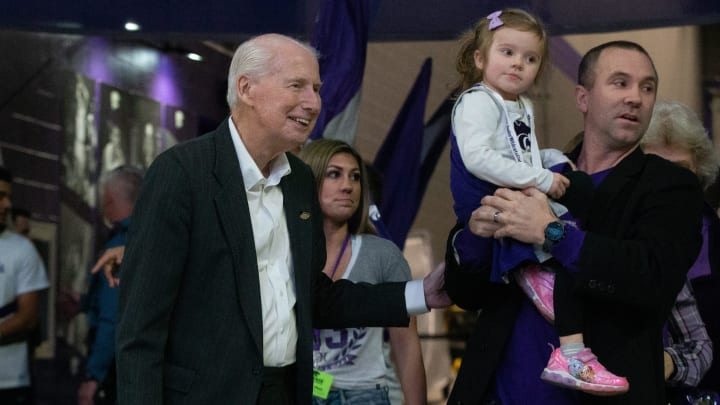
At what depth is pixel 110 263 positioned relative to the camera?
591cm

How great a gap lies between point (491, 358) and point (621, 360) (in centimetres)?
32

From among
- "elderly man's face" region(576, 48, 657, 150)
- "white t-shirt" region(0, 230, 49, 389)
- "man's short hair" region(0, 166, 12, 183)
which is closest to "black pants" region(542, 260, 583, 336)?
"elderly man's face" region(576, 48, 657, 150)

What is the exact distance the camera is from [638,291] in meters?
2.80

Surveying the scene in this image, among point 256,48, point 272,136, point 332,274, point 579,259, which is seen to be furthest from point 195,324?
point 332,274

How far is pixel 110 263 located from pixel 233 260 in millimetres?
3200

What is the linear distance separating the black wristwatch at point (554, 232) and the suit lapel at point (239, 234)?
0.69 metres

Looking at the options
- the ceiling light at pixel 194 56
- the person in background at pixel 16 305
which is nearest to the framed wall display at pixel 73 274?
the person in background at pixel 16 305

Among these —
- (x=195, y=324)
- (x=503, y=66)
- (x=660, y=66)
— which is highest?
(x=660, y=66)

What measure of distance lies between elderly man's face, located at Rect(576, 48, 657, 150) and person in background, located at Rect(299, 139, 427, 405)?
55.9 inches

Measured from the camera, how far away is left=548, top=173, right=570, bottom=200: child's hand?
2973 mm

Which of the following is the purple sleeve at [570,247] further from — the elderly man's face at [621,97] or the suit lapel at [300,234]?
the suit lapel at [300,234]

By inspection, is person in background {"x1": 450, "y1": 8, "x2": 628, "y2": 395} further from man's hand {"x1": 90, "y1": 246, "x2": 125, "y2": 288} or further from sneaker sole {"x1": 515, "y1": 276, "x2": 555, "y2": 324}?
man's hand {"x1": 90, "y1": 246, "x2": 125, "y2": 288}

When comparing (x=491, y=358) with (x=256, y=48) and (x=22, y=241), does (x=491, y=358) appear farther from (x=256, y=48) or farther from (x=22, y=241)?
(x=22, y=241)

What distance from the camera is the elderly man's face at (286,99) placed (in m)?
2.96
